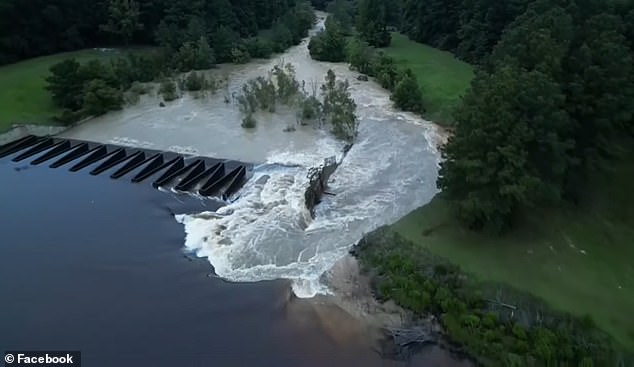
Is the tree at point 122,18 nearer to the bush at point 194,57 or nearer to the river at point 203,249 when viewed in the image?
the bush at point 194,57

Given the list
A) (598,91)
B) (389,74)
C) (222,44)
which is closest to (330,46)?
(222,44)

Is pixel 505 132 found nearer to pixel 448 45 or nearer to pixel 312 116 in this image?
pixel 312 116

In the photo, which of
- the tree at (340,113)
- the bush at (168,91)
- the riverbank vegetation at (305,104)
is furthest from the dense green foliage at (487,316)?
the bush at (168,91)

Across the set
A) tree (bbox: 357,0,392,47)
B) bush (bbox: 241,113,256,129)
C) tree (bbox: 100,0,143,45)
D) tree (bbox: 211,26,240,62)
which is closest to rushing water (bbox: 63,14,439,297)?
bush (bbox: 241,113,256,129)

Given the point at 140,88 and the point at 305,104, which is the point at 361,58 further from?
→ the point at 140,88

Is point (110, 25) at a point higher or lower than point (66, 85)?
higher

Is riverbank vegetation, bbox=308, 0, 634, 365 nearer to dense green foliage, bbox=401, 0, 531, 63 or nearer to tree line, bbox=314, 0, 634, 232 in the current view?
tree line, bbox=314, 0, 634, 232

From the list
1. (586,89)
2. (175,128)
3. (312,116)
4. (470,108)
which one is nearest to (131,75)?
(175,128)
